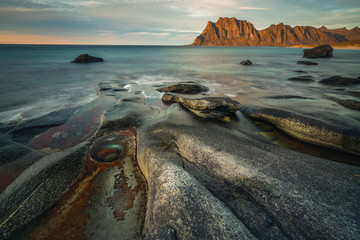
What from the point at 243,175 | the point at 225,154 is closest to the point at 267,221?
the point at 243,175

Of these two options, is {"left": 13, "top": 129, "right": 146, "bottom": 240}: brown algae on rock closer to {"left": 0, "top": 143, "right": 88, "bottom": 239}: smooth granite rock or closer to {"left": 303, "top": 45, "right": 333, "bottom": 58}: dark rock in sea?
{"left": 0, "top": 143, "right": 88, "bottom": 239}: smooth granite rock

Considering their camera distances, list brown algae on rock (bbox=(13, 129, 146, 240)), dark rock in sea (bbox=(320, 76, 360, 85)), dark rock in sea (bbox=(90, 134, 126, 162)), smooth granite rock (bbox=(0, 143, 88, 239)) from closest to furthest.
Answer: brown algae on rock (bbox=(13, 129, 146, 240)), smooth granite rock (bbox=(0, 143, 88, 239)), dark rock in sea (bbox=(90, 134, 126, 162)), dark rock in sea (bbox=(320, 76, 360, 85))

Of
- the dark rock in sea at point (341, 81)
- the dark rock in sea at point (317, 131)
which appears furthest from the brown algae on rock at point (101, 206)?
the dark rock in sea at point (341, 81)

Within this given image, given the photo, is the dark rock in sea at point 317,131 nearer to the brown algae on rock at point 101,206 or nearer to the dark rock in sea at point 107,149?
the brown algae on rock at point 101,206

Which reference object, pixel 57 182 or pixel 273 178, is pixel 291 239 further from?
pixel 57 182

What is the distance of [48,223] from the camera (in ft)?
12.0

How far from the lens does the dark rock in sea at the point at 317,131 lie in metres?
6.25

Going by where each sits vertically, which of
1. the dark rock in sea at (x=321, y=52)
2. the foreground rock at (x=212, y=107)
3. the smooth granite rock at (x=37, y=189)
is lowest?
the smooth granite rock at (x=37, y=189)

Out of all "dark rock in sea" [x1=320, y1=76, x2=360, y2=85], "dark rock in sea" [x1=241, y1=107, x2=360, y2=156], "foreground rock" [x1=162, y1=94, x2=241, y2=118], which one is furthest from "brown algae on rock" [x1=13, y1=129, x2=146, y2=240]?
"dark rock in sea" [x1=320, y1=76, x2=360, y2=85]

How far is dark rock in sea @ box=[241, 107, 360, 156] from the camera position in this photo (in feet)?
20.5

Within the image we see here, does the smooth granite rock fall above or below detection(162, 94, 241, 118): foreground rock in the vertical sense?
below

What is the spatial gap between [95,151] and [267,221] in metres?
5.85

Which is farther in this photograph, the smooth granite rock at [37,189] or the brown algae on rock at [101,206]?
the smooth granite rock at [37,189]

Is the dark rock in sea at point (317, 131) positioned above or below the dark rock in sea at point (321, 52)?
below
